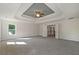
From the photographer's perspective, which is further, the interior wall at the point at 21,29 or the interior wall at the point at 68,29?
the interior wall at the point at 68,29

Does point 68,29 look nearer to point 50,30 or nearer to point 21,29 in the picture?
point 50,30

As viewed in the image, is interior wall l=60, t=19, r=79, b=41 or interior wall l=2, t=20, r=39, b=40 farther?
interior wall l=60, t=19, r=79, b=41

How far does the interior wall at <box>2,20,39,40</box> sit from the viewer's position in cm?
621

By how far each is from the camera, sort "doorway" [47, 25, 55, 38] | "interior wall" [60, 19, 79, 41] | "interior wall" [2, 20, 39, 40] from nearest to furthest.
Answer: "interior wall" [2, 20, 39, 40], "interior wall" [60, 19, 79, 41], "doorway" [47, 25, 55, 38]

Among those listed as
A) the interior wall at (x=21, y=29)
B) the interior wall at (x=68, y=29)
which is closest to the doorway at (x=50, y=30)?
the interior wall at (x=21, y=29)

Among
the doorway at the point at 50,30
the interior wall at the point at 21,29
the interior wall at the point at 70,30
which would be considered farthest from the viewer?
the doorway at the point at 50,30

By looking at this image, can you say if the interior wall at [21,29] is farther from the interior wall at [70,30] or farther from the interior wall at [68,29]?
the interior wall at [70,30]

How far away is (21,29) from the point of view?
27.9ft

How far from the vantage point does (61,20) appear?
7496 millimetres

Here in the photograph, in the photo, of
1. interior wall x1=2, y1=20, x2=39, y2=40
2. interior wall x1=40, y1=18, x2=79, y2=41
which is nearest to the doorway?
interior wall x1=2, y1=20, x2=39, y2=40

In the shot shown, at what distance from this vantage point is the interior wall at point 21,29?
6.21m

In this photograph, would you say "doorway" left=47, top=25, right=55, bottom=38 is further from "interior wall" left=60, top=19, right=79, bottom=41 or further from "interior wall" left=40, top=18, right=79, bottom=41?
"interior wall" left=60, top=19, right=79, bottom=41

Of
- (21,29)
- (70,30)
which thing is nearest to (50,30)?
(21,29)
